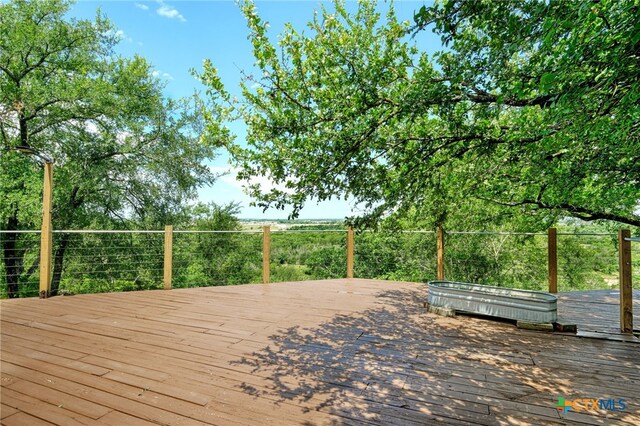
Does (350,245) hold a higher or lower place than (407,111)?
lower

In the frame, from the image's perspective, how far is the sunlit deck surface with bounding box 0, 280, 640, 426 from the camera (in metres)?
1.87

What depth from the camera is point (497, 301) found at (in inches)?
145

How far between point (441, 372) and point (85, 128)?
11.9 meters

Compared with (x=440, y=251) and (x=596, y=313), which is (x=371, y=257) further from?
(x=596, y=313)

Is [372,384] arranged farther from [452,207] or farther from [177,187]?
[177,187]

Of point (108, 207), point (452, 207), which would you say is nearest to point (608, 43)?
point (452, 207)

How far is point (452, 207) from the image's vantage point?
202 inches

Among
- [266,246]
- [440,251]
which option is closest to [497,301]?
[440,251]

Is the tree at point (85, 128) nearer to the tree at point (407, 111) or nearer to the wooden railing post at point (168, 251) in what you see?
the wooden railing post at point (168, 251)

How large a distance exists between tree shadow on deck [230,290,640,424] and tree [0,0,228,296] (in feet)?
30.3

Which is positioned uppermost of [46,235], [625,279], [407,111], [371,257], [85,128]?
[85,128]

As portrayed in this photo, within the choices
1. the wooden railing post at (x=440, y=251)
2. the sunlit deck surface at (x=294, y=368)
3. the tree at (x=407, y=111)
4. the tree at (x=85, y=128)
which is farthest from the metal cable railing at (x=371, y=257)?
the sunlit deck surface at (x=294, y=368)

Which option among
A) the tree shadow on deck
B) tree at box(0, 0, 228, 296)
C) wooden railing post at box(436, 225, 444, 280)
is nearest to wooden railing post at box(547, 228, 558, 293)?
wooden railing post at box(436, 225, 444, 280)

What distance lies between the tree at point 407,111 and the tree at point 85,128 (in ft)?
25.2
